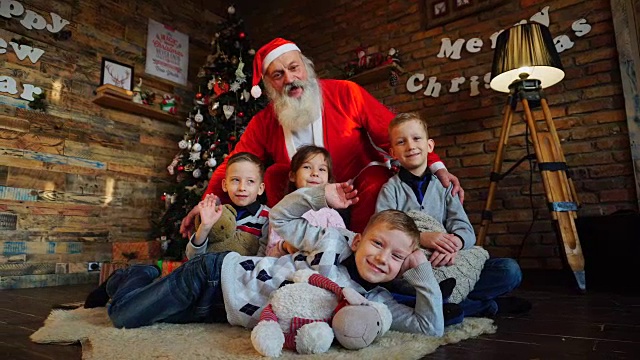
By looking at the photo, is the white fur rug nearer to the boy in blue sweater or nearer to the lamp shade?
the boy in blue sweater

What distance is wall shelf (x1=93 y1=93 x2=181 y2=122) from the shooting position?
3514 millimetres

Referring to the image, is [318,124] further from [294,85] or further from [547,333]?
[547,333]

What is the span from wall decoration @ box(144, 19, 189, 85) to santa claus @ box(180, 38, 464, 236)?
235 cm

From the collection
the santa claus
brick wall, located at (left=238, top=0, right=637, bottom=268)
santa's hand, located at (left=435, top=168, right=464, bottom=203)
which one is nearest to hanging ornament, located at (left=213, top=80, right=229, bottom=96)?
brick wall, located at (left=238, top=0, right=637, bottom=268)

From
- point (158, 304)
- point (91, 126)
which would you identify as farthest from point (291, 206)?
point (91, 126)

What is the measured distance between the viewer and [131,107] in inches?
147

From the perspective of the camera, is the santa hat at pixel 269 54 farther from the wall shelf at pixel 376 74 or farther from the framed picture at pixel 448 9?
the framed picture at pixel 448 9

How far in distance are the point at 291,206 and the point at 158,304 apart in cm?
49

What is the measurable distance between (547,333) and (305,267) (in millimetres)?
714

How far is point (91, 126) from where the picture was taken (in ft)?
11.6

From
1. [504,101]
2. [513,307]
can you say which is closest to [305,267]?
[513,307]

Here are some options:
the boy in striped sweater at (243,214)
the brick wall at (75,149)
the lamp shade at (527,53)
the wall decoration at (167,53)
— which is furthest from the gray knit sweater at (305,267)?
the wall decoration at (167,53)

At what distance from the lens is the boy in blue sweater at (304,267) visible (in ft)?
3.61

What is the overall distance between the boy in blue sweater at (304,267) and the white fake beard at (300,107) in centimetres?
88
